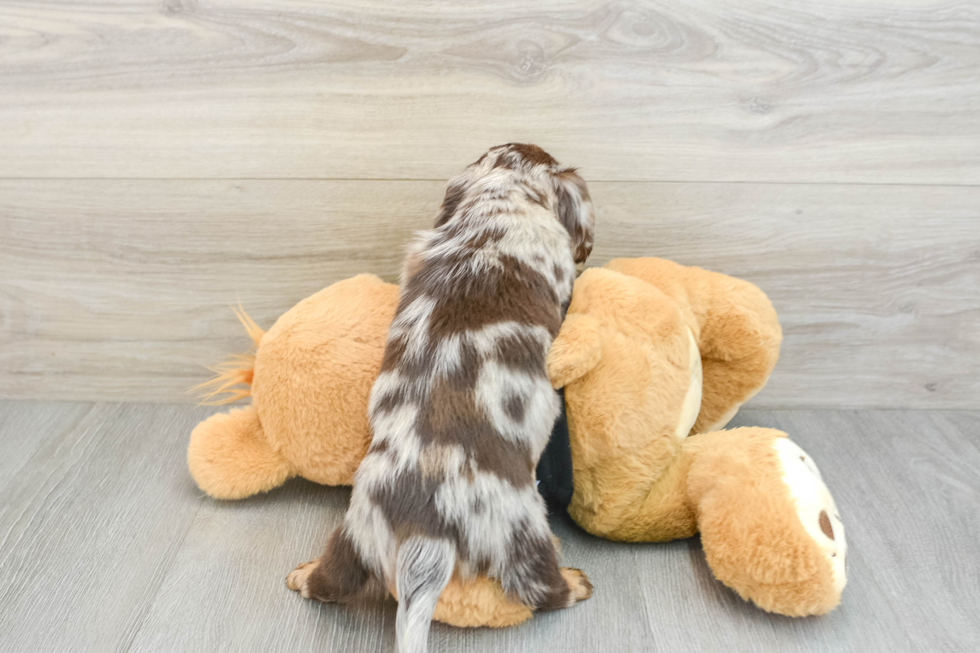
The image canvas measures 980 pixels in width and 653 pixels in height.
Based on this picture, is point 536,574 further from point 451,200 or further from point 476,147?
point 476,147

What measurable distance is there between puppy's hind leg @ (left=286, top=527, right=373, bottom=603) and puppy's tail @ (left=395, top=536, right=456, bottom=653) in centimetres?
9

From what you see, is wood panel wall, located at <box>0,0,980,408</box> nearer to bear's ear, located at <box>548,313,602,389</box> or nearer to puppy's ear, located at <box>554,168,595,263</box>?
puppy's ear, located at <box>554,168,595,263</box>

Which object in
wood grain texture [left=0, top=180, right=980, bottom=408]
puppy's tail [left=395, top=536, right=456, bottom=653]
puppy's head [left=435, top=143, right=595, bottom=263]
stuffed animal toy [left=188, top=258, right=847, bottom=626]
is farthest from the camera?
wood grain texture [left=0, top=180, right=980, bottom=408]

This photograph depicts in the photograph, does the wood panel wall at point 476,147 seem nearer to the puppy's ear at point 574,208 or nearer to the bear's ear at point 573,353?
the puppy's ear at point 574,208

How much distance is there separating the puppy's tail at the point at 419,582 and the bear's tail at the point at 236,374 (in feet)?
1.81

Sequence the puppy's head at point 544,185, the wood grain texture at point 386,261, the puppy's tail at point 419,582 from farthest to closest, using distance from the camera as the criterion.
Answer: the wood grain texture at point 386,261
the puppy's head at point 544,185
the puppy's tail at point 419,582

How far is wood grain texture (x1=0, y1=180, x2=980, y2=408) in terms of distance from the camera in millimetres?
1341

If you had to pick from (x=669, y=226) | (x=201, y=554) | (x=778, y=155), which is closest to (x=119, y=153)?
(x=201, y=554)

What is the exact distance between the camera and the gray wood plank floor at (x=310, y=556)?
0.98 meters

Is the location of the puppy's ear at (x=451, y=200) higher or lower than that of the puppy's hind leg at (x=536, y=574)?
higher

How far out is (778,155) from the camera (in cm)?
130

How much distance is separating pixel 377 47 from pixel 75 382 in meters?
1.01

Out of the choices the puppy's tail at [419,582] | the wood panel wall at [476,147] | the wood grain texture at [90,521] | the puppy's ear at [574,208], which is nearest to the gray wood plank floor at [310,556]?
the wood grain texture at [90,521]

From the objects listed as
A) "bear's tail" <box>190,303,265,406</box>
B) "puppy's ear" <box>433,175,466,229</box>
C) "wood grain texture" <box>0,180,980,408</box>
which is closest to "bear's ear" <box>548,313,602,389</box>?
"puppy's ear" <box>433,175,466,229</box>
